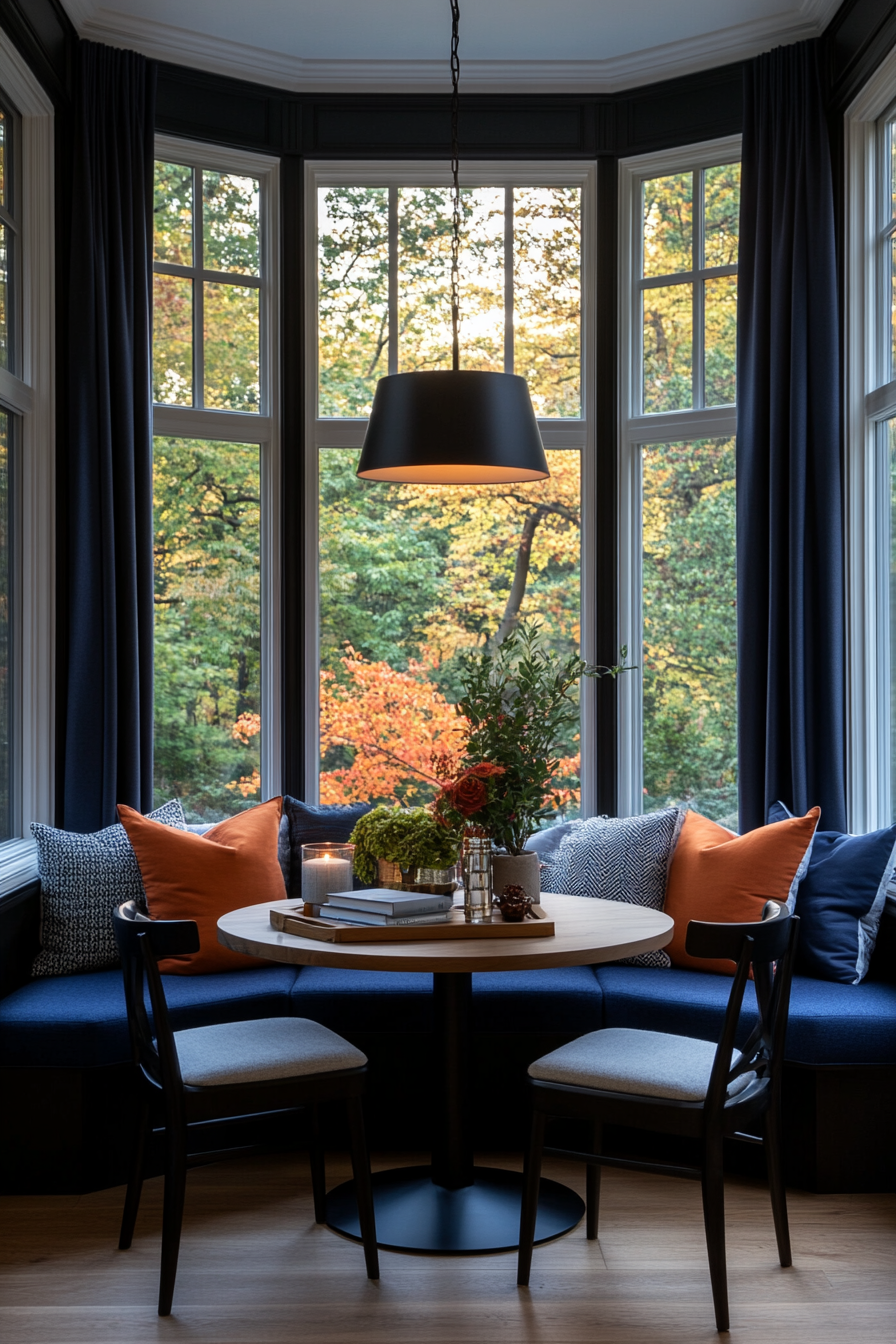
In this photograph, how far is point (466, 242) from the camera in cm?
451

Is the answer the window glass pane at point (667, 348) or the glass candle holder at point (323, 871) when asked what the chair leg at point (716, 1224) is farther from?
the window glass pane at point (667, 348)

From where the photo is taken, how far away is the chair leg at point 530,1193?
2.59 metres

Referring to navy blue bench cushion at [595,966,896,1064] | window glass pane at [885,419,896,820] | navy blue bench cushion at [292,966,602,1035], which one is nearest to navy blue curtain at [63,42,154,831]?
navy blue bench cushion at [292,966,602,1035]

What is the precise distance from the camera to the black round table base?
2.79 metres

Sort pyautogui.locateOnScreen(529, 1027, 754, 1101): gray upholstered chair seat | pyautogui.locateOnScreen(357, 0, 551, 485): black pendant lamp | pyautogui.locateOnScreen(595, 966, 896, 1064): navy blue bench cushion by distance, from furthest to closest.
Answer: pyautogui.locateOnScreen(595, 966, 896, 1064): navy blue bench cushion < pyautogui.locateOnScreen(357, 0, 551, 485): black pendant lamp < pyautogui.locateOnScreen(529, 1027, 754, 1101): gray upholstered chair seat

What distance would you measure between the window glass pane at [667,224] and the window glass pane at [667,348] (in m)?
0.09

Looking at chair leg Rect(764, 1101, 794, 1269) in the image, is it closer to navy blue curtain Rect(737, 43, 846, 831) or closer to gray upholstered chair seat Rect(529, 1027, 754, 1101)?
gray upholstered chair seat Rect(529, 1027, 754, 1101)

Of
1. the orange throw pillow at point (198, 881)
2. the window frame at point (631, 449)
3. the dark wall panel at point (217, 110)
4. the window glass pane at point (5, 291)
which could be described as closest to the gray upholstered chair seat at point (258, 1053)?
the orange throw pillow at point (198, 881)

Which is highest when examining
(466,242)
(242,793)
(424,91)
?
(424,91)

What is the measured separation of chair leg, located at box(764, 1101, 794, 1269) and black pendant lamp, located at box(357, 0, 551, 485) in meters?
1.56

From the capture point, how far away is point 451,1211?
2.92 m

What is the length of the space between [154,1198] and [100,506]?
2.12 m

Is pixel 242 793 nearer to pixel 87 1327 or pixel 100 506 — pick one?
pixel 100 506

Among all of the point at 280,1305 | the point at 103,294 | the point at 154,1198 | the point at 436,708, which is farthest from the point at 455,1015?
the point at 103,294
